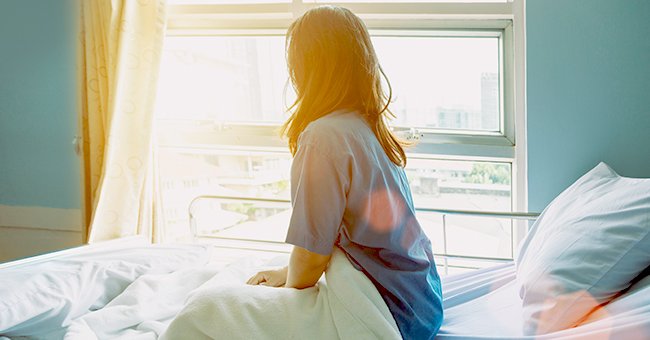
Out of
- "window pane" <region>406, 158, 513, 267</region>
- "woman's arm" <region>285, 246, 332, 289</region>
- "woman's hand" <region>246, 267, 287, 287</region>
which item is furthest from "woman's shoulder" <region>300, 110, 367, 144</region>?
"window pane" <region>406, 158, 513, 267</region>

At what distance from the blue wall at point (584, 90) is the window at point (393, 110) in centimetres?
15

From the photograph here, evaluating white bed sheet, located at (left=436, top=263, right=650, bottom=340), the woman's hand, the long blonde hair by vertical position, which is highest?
the long blonde hair

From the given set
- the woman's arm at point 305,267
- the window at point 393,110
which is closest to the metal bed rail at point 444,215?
the window at point 393,110

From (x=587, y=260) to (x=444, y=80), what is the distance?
142 cm

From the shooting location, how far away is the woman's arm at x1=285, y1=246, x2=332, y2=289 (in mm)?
1136

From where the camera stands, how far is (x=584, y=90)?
199 centimetres

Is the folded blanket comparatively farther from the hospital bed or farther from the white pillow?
the white pillow

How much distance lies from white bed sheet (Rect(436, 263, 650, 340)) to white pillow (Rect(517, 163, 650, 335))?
4cm

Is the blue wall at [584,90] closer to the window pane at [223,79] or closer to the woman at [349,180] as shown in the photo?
the woman at [349,180]

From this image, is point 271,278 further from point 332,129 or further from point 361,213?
point 332,129

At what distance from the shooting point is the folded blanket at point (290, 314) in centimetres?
103

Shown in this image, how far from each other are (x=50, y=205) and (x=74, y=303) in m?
1.94

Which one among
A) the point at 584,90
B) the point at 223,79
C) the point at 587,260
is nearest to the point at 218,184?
the point at 223,79

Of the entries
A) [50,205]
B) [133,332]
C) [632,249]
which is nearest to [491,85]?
[632,249]
